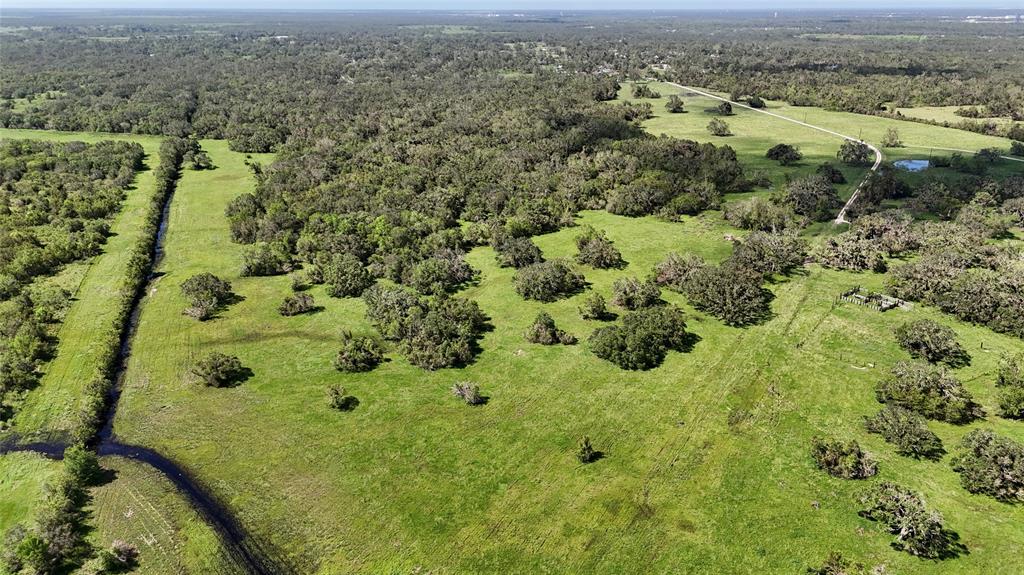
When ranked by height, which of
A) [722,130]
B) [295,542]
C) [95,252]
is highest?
[722,130]

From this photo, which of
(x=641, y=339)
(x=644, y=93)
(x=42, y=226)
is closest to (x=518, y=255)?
(x=641, y=339)

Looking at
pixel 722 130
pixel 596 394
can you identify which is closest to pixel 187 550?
pixel 596 394

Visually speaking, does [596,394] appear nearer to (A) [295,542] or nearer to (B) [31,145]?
(A) [295,542]

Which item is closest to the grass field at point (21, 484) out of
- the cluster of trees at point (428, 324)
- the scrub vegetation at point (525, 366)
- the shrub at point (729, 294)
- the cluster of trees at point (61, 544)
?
the scrub vegetation at point (525, 366)

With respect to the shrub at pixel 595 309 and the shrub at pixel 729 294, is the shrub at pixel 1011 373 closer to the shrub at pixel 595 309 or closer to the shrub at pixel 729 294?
the shrub at pixel 729 294

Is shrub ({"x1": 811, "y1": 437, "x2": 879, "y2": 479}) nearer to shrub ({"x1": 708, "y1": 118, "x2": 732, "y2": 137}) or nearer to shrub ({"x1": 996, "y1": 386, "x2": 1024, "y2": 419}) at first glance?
shrub ({"x1": 996, "y1": 386, "x2": 1024, "y2": 419})

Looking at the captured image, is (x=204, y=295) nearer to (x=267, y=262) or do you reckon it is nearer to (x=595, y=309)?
(x=267, y=262)
